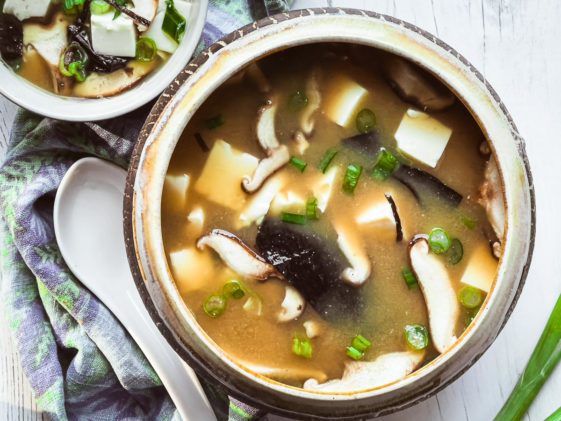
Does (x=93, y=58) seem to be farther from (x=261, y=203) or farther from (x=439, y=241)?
(x=439, y=241)

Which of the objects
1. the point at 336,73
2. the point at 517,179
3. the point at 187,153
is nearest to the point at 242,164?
the point at 187,153

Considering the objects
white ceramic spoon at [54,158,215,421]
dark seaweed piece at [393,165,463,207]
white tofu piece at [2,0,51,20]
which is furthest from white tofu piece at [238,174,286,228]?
white tofu piece at [2,0,51,20]

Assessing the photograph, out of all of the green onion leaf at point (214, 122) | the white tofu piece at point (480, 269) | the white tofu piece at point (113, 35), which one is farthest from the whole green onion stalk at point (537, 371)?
the white tofu piece at point (113, 35)

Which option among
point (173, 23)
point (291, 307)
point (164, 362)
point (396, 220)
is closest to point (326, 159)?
point (396, 220)

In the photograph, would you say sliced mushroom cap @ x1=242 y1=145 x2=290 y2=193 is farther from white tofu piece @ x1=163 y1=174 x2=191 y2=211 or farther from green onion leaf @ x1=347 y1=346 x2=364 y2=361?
green onion leaf @ x1=347 y1=346 x2=364 y2=361

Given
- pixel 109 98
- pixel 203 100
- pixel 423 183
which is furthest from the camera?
pixel 109 98

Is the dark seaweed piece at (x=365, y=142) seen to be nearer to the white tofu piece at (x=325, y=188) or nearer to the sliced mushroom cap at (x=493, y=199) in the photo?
the white tofu piece at (x=325, y=188)
